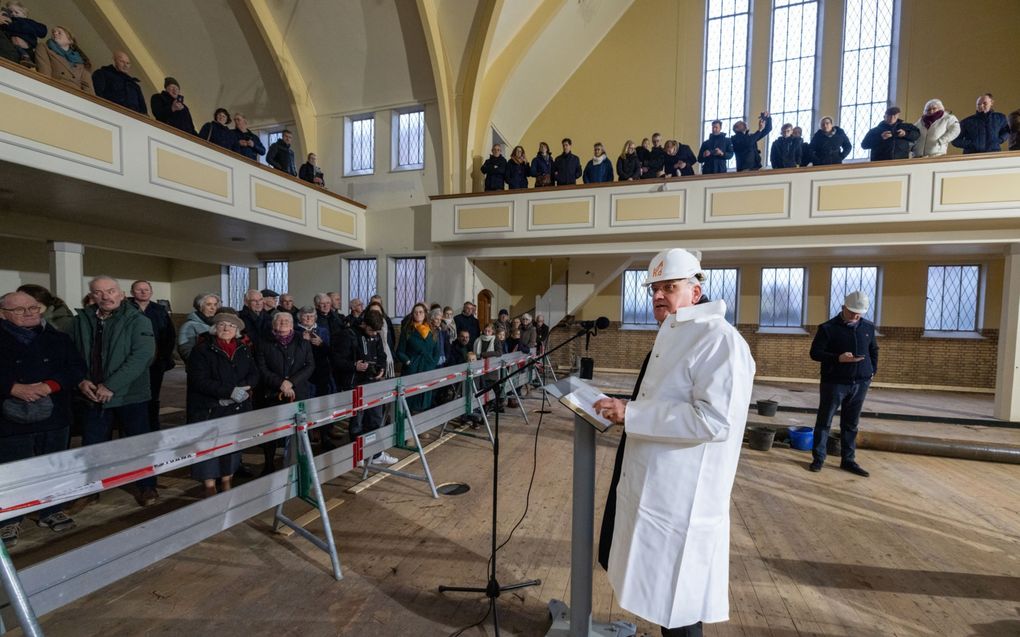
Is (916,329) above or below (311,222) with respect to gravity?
below

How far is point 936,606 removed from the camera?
96.1 inches

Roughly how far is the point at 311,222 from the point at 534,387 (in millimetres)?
5751

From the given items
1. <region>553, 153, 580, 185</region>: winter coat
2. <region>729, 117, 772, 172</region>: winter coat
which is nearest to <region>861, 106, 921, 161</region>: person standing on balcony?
<region>729, 117, 772, 172</region>: winter coat

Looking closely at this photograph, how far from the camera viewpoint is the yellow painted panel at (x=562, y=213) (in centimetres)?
836

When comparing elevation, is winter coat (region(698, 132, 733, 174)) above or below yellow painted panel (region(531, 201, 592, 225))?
above

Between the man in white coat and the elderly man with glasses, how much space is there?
11.8 ft

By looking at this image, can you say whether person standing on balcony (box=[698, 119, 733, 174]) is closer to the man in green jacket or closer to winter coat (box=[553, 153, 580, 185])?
winter coat (box=[553, 153, 580, 185])

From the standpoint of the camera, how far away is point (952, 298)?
411 inches

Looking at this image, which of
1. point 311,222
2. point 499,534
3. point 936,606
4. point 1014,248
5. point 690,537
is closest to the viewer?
point 690,537

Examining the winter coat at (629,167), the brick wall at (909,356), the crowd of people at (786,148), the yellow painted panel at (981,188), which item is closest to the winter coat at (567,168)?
the crowd of people at (786,148)

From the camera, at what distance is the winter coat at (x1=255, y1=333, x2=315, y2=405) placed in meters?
3.82

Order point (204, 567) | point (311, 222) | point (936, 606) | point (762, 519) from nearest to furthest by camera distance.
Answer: point (936, 606), point (204, 567), point (762, 519), point (311, 222)

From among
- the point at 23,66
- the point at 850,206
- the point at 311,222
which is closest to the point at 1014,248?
the point at 850,206

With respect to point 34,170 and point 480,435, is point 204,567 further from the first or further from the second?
point 34,170
